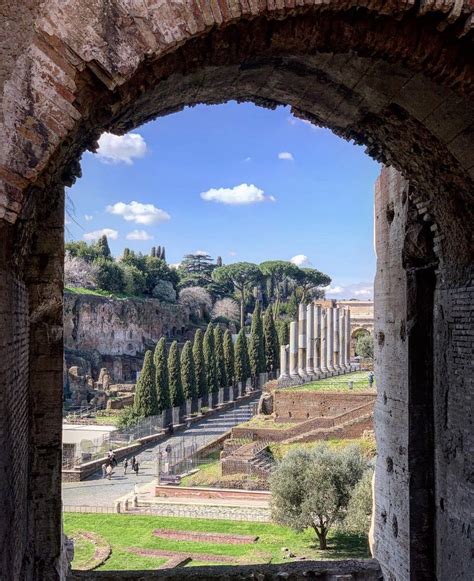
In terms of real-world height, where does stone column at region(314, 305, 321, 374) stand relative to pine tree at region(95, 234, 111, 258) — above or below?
below

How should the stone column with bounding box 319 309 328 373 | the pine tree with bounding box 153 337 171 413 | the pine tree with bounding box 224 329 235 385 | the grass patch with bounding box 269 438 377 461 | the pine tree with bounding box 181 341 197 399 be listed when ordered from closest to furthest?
the grass patch with bounding box 269 438 377 461
the pine tree with bounding box 153 337 171 413
the pine tree with bounding box 181 341 197 399
the pine tree with bounding box 224 329 235 385
the stone column with bounding box 319 309 328 373

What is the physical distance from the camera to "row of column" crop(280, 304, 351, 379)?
32.8 metres

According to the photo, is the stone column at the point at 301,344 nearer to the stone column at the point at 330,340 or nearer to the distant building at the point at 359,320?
the stone column at the point at 330,340

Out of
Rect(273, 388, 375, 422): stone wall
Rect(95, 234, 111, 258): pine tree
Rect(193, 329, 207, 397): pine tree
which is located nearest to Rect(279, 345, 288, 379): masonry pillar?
Rect(193, 329, 207, 397): pine tree

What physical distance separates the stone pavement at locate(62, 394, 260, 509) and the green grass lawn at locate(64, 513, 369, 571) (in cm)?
146

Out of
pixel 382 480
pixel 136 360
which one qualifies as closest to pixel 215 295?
pixel 136 360

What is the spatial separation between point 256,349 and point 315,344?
4.17 m

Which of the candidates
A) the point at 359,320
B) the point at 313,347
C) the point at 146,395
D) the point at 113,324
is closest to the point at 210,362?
the point at 313,347

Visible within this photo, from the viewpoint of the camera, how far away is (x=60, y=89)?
2375 millimetres

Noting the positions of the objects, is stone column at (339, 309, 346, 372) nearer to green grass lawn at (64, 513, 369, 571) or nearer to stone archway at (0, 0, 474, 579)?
green grass lawn at (64, 513, 369, 571)

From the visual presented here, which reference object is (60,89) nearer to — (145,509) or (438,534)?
(438,534)

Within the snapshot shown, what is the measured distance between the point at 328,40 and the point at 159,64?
94cm

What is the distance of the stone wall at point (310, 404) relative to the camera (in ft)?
82.3

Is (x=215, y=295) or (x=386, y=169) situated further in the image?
(x=215, y=295)
